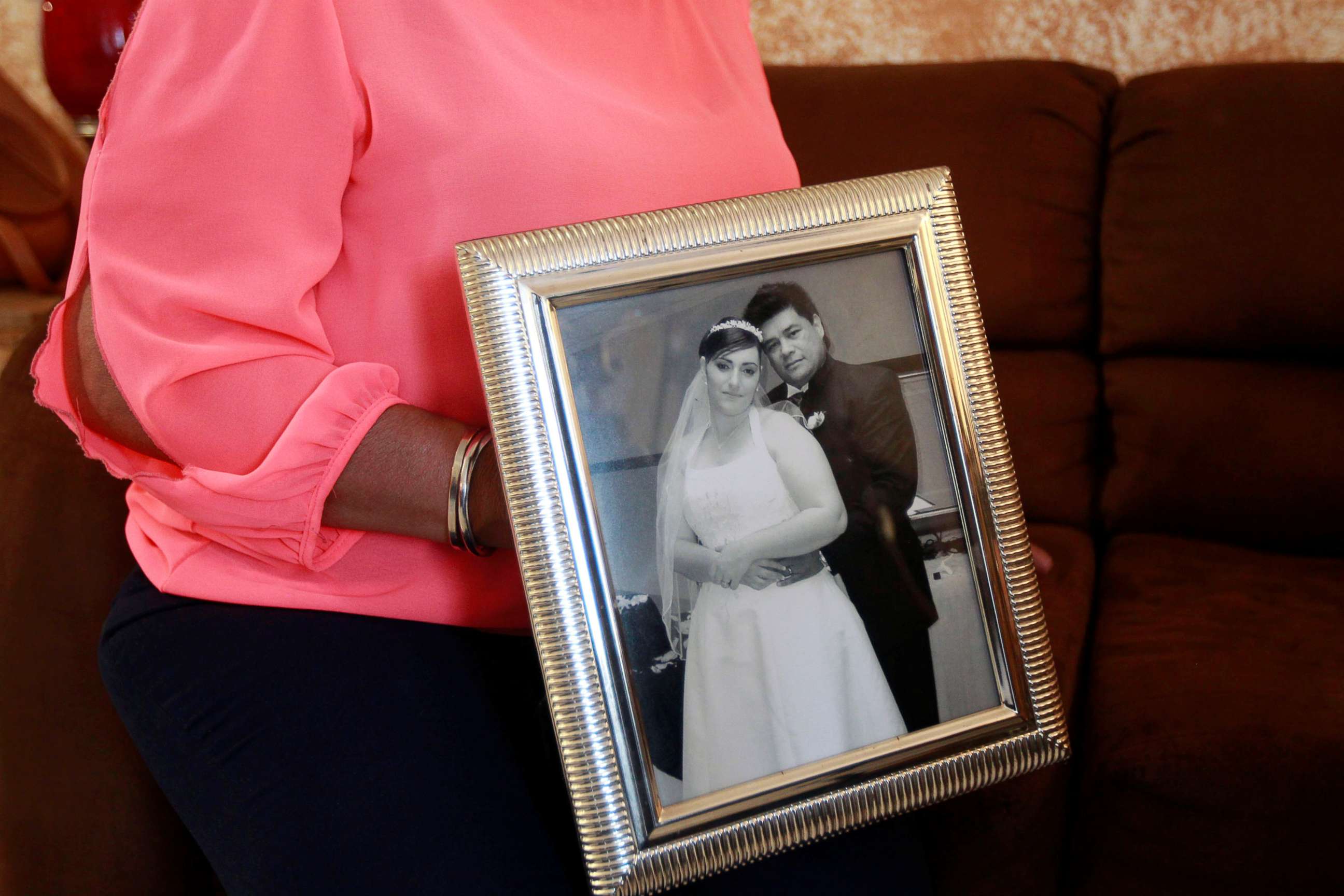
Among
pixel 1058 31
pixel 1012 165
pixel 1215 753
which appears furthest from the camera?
pixel 1058 31

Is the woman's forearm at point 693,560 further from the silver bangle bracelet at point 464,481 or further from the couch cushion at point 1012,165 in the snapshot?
the couch cushion at point 1012,165

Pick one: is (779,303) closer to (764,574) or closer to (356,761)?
(764,574)

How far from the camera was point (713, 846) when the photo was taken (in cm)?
57

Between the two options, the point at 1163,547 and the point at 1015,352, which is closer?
the point at 1163,547

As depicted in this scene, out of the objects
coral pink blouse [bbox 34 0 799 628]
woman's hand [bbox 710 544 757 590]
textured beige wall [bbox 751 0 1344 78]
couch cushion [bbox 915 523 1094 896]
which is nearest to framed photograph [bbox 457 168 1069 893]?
woman's hand [bbox 710 544 757 590]

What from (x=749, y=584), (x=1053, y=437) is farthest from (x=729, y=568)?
(x=1053, y=437)

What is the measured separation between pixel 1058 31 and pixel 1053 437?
707 mm

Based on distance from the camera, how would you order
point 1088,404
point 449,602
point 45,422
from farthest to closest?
point 1088,404, point 45,422, point 449,602

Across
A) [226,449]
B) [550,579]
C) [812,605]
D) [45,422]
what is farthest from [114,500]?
[812,605]

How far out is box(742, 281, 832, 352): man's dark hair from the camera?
598 mm

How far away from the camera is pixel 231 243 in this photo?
60 cm

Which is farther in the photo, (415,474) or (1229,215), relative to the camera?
(1229,215)

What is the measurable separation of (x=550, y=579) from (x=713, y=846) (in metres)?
0.19

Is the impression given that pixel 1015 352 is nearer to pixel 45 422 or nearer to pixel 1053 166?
pixel 1053 166
